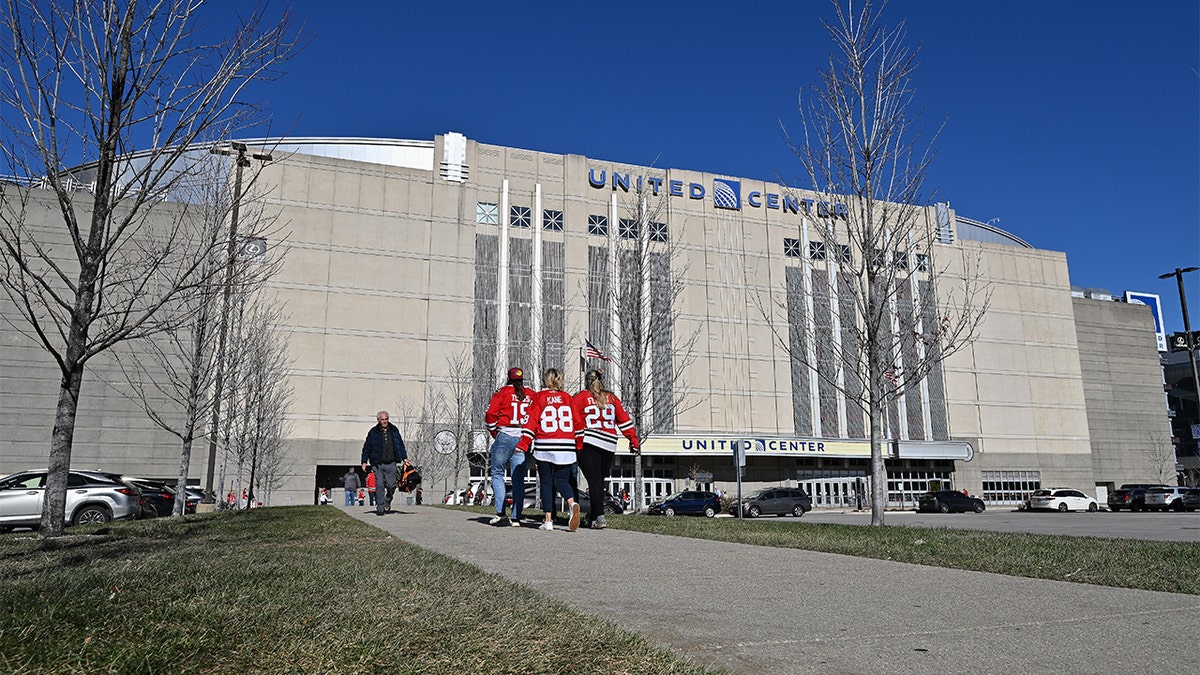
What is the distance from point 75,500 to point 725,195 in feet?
154

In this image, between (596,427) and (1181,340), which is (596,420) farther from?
(1181,340)

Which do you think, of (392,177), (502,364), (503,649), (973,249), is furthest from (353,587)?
(973,249)

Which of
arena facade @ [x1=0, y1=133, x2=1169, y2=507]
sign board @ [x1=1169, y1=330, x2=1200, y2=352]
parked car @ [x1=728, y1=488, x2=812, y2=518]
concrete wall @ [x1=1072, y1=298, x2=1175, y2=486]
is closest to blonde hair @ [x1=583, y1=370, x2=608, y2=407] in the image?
sign board @ [x1=1169, y1=330, x2=1200, y2=352]

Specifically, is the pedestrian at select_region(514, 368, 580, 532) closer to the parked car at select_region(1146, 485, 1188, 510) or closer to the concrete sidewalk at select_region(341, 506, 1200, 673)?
the concrete sidewalk at select_region(341, 506, 1200, 673)

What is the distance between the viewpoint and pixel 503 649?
2.79 metres

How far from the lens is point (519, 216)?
53.6 meters

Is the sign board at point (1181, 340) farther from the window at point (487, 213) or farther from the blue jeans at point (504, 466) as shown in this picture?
the window at point (487, 213)

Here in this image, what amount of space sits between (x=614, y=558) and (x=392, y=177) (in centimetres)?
4937

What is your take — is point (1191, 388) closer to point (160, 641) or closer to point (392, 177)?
point (392, 177)

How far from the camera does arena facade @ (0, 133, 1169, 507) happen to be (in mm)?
48531

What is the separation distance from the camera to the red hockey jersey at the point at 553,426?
9.85m

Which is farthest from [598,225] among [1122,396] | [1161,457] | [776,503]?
[1161,457]

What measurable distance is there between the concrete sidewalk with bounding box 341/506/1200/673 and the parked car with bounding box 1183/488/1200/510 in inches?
1759

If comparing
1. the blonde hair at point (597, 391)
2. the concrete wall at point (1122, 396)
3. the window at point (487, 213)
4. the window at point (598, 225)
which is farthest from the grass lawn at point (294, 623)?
the concrete wall at point (1122, 396)
